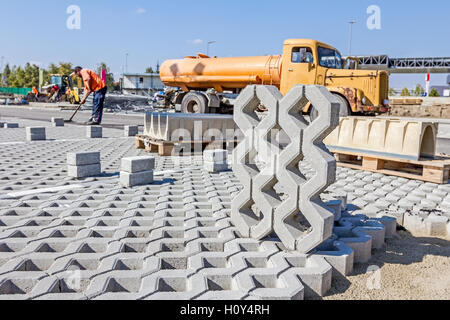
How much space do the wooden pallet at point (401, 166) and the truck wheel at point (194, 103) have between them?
8.25 m

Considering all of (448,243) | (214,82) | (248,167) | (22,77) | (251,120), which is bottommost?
(448,243)

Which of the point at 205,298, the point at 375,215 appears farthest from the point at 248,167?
the point at 375,215

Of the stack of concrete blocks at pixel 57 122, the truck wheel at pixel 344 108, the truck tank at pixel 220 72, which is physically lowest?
the stack of concrete blocks at pixel 57 122

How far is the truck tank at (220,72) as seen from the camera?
1337cm

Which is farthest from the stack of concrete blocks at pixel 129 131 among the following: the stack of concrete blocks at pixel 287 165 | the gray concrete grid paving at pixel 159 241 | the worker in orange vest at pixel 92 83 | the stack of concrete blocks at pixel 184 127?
the stack of concrete blocks at pixel 287 165

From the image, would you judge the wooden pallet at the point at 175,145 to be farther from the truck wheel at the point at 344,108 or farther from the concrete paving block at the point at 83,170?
the truck wheel at the point at 344,108

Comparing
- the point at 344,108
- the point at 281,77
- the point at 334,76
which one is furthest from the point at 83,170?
the point at 334,76

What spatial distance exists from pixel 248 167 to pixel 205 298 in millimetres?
1378

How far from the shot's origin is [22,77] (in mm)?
69125

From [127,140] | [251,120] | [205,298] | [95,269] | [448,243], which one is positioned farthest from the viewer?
[127,140]

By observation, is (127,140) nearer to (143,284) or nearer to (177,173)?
(177,173)

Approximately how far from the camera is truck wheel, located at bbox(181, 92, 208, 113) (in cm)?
1502

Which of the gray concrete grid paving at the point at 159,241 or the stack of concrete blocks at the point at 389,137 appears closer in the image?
the gray concrete grid paving at the point at 159,241

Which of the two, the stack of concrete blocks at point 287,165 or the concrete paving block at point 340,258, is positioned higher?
the stack of concrete blocks at point 287,165
